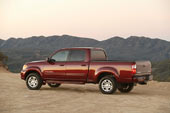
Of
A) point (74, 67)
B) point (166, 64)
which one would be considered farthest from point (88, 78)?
point (166, 64)

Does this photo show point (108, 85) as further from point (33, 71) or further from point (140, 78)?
point (33, 71)

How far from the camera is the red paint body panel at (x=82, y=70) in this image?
1061 cm

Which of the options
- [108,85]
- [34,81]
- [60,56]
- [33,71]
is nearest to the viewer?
[108,85]

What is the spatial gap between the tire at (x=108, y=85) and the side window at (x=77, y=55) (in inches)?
46.6

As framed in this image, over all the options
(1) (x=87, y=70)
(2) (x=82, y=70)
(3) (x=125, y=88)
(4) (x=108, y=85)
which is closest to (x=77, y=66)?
(2) (x=82, y=70)

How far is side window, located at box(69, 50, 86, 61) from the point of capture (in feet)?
37.8

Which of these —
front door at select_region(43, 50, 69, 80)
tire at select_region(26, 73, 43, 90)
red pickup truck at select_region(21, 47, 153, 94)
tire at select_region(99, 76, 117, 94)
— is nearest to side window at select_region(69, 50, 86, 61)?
red pickup truck at select_region(21, 47, 153, 94)

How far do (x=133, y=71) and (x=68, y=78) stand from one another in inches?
108

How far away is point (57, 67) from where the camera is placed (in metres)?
11.9

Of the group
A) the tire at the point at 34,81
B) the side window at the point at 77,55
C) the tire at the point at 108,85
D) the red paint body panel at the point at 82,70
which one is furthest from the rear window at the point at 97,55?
the tire at the point at 34,81

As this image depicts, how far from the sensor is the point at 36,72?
41.1 feet

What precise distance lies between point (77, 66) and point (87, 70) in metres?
0.45

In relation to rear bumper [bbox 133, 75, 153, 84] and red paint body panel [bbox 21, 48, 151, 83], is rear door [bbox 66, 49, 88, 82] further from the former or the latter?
rear bumper [bbox 133, 75, 153, 84]

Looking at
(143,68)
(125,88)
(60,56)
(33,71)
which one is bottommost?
(125,88)
